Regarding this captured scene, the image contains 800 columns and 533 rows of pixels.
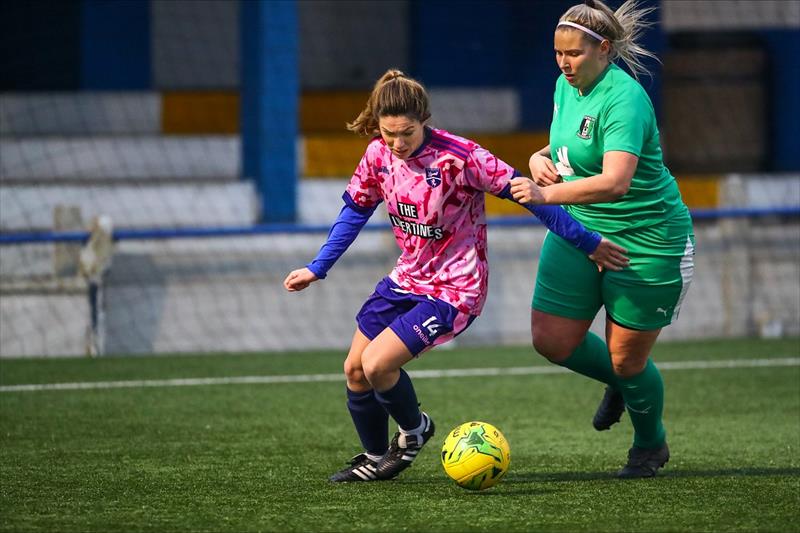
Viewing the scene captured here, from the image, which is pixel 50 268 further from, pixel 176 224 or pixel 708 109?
pixel 708 109

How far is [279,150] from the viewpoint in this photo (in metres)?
11.5

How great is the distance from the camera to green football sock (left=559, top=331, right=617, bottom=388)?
511 centimetres

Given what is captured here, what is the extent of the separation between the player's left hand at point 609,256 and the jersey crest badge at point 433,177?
59 cm

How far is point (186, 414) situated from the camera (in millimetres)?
7059

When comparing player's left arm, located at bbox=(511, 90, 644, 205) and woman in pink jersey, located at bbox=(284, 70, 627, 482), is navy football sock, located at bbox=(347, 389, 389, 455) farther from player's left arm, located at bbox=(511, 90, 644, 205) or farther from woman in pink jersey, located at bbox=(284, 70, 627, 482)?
player's left arm, located at bbox=(511, 90, 644, 205)

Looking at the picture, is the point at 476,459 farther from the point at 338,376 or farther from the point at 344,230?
the point at 338,376

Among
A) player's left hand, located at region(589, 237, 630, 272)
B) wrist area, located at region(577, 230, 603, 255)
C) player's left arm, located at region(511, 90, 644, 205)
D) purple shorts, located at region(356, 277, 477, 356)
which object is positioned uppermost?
player's left arm, located at region(511, 90, 644, 205)

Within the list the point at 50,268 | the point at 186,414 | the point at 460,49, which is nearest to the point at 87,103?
the point at 460,49

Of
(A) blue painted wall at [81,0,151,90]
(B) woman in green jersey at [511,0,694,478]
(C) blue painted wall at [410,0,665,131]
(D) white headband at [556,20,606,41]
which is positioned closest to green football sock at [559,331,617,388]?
(B) woman in green jersey at [511,0,694,478]

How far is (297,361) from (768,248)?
4115 mm

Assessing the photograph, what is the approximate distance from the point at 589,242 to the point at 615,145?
0.34 metres

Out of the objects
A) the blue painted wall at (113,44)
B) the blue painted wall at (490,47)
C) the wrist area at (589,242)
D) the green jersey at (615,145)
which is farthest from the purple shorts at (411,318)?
the blue painted wall at (113,44)

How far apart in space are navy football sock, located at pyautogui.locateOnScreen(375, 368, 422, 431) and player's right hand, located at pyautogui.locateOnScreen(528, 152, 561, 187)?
33.6 inches

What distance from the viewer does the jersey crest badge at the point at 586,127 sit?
4.75 meters
